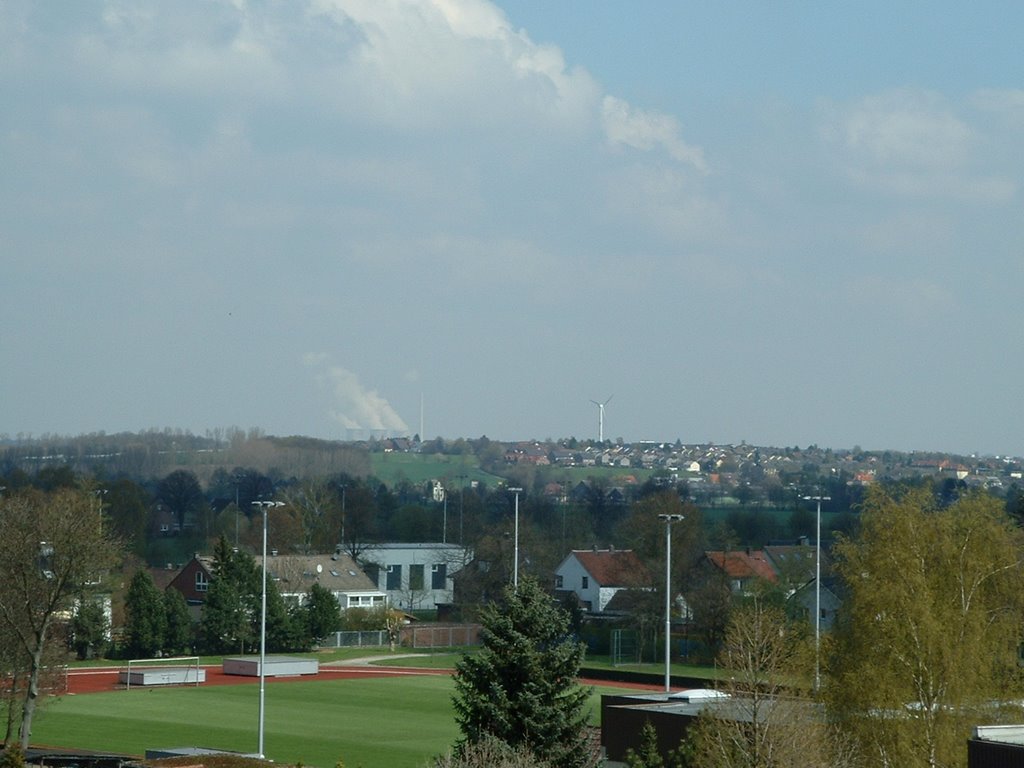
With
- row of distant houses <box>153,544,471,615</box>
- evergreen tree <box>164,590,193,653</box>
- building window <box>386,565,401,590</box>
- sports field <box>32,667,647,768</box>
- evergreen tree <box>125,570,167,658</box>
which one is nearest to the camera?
sports field <box>32,667,647,768</box>

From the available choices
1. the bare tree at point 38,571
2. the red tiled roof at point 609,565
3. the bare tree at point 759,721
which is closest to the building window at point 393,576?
the red tiled roof at point 609,565

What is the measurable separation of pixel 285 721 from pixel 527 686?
1099 inches

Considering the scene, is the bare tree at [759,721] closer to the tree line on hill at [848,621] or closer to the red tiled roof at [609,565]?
the tree line on hill at [848,621]

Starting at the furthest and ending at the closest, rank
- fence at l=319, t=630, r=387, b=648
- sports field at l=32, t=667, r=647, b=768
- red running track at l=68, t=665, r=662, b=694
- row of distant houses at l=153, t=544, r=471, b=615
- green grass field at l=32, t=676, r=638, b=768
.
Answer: row of distant houses at l=153, t=544, r=471, b=615 → fence at l=319, t=630, r=387, b=648 → red running track at l=68, t=665, r=662, b=694 → sports field at l=32, t=667, r=647, b=768 → green grass field at l=32, t=676, r=638, b=768

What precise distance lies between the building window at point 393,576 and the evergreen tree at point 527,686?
87576 millimetres

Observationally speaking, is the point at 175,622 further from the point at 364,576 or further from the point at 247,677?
the point at 364,576

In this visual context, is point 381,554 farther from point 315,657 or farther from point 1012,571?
point 1012,571

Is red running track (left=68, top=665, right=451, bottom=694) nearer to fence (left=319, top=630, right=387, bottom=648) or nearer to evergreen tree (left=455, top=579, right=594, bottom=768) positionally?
fence (left=319, top=630, right=387, bottom=648)

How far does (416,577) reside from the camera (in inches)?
4700

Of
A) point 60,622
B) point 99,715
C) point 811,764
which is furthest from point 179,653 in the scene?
point 811,764

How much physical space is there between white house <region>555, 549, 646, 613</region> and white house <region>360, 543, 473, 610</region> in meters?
13.3

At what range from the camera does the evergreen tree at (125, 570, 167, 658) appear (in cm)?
8344

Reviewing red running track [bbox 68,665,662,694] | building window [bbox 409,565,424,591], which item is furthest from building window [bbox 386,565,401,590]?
red running track [bbox 68,665,662,694]

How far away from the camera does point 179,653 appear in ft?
280
